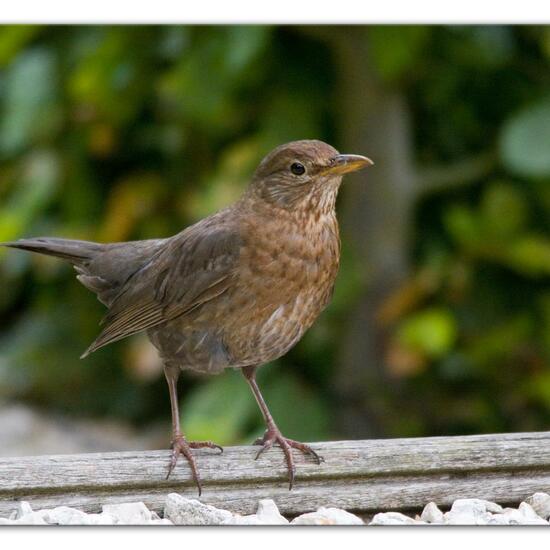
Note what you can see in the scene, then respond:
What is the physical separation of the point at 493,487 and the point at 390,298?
206 cm

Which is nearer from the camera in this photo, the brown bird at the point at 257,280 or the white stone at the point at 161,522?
the white stone at the point at 161,522

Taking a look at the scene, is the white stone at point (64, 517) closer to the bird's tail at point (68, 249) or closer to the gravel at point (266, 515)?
the gravel at point (266, 515)

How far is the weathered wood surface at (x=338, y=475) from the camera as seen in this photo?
338 cm

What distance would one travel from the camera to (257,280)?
3.50m

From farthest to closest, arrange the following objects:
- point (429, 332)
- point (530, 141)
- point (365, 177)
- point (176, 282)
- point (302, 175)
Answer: point (365, 177)
point (429, 332)
point (530, 141)
point (176, 282)
point (302, 175)

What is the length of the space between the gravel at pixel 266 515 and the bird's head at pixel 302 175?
825mm

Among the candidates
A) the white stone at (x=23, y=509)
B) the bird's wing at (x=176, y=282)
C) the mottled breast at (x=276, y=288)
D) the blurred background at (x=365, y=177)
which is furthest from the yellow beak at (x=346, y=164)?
the blurred background at (x=365, y=177)

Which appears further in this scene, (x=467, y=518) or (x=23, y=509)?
(x=467, y=518)

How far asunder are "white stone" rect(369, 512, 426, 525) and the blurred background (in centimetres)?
170

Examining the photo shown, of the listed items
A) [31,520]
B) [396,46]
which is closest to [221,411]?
[396,46]

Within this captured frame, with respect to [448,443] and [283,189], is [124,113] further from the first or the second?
[448,443]

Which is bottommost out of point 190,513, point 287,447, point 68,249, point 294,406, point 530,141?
point 294,406

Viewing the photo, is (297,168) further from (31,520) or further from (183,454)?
(31,520)

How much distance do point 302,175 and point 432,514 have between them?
98 centimetres
